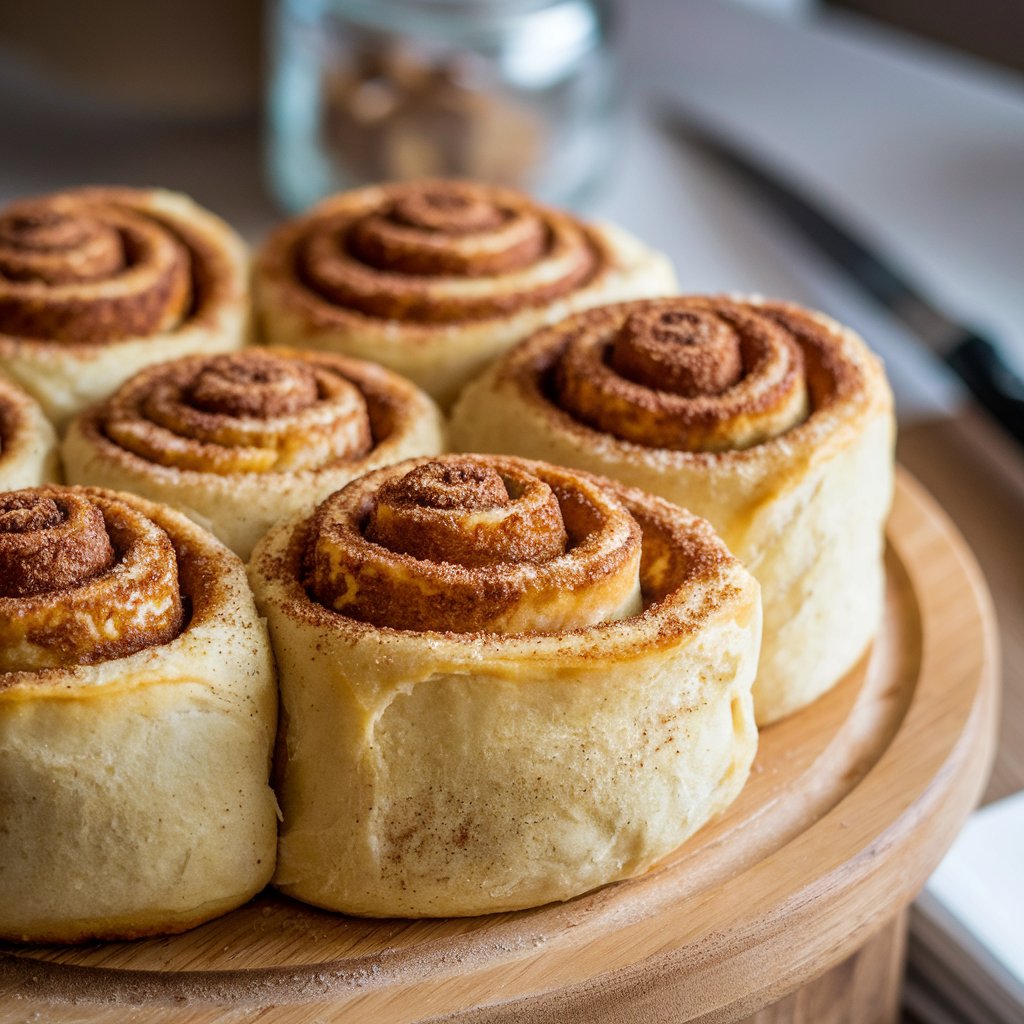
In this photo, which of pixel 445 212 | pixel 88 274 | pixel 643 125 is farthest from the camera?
pixel 643 125

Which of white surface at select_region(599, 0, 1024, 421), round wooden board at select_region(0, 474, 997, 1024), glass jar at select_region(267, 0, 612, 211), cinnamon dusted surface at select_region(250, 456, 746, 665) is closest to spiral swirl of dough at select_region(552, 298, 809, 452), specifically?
cinnamon dusted surface at select_region(250, 456, 746, 665)

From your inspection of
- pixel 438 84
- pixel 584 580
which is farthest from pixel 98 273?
pixel 438 84

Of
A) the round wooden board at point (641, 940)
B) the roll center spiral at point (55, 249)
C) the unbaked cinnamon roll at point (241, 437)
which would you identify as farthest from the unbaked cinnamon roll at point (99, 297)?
the round wooden board at point (641, 940)

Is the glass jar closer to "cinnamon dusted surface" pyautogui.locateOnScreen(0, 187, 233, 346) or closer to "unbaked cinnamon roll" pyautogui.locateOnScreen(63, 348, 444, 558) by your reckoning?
"cinnamon dusted surface" pyautogui.locateOnScreen(0, 187, 233, 346)

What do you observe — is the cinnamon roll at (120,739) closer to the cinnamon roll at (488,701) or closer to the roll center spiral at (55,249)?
the cinnamon roll at (488,701)

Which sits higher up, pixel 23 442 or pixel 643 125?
pixel 23 442

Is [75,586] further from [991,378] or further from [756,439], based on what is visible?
[991,378]

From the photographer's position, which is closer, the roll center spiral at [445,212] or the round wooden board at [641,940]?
the round wooden board at [641,940]

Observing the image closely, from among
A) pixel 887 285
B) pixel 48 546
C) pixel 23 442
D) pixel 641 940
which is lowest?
pixel 887 285
